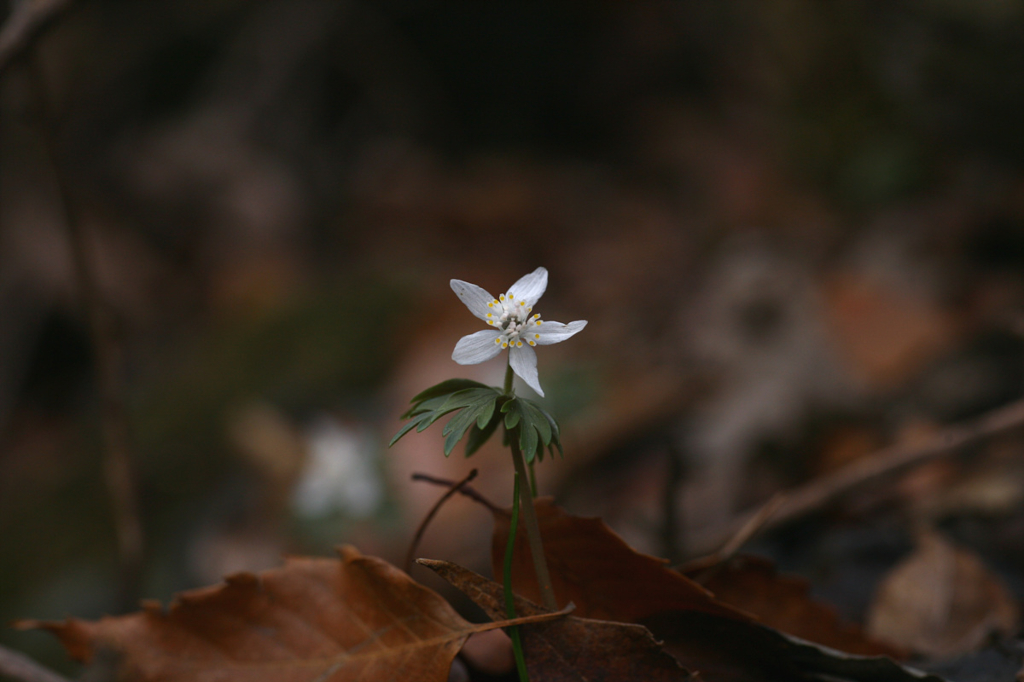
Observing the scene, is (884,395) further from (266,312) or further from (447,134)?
(447,134)

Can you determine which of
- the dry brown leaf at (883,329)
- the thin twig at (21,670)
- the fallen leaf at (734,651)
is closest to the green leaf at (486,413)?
the fallen leaf at (734,651)

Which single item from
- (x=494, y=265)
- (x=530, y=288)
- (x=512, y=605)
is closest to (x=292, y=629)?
(x=512, y=605)

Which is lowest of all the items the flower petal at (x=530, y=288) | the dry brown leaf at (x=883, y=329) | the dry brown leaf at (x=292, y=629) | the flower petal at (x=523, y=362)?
the dry brown leaf at (x=292, y=629)

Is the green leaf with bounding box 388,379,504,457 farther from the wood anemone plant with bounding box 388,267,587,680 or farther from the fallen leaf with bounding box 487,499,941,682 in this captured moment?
the fallen leaf with bounding box 487,499,941,682

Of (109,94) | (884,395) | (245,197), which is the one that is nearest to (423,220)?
(245,197)

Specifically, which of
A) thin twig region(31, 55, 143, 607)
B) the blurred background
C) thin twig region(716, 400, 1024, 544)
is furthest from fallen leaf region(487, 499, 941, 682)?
thin twig region(31, 55, 143, 607)

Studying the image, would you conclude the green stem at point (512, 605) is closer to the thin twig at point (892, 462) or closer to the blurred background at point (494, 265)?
the blurred background at point (494, 265)

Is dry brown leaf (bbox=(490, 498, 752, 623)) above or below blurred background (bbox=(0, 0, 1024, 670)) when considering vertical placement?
below
